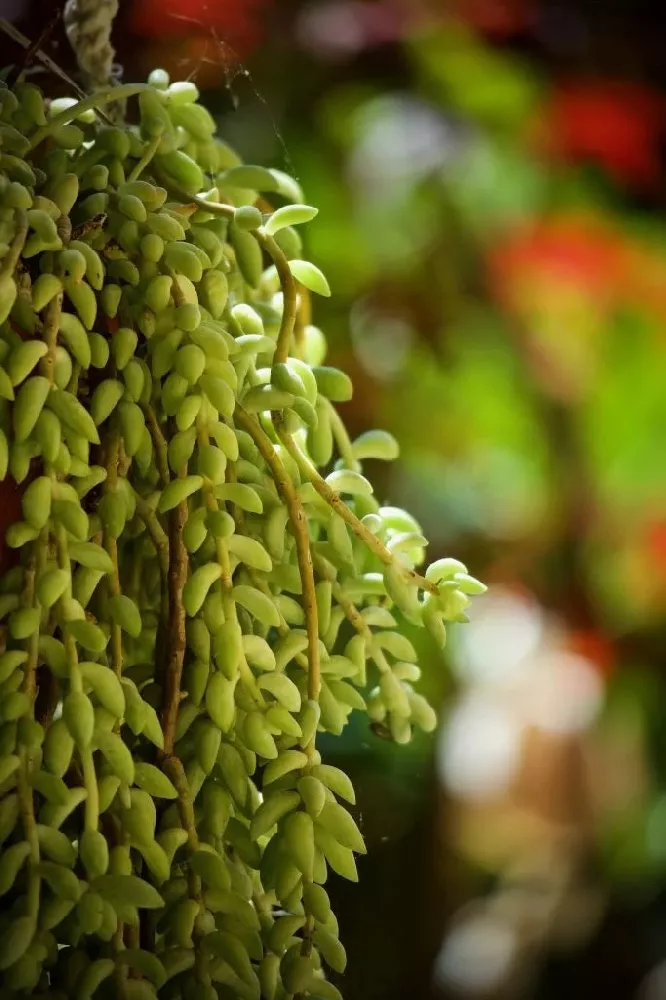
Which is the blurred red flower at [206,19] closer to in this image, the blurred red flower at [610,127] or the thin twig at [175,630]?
the blurred red flower at [610,127]

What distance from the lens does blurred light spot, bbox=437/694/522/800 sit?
97cm

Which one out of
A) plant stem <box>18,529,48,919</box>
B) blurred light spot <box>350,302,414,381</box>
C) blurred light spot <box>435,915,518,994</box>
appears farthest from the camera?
blurred light spot <box>350,302,414,381</box>

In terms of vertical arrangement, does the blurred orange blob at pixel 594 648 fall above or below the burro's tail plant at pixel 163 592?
below

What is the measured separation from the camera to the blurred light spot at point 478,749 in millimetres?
972

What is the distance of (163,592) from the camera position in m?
0.58

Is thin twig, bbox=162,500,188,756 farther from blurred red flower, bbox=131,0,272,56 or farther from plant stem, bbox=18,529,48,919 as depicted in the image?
blurred red flower, bbox=131,0,272,56

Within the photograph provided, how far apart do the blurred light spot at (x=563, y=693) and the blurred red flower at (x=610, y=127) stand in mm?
524

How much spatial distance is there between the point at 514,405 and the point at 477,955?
1.84ft

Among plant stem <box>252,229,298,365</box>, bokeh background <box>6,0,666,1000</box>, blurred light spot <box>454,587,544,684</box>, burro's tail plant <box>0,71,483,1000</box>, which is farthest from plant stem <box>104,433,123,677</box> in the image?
blurred light spot <box>454,587,544,684</box>

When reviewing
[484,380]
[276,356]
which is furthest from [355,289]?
[276,356]

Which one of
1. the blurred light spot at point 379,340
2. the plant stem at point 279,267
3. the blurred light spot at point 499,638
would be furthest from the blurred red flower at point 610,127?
the plant stem at point 279,267

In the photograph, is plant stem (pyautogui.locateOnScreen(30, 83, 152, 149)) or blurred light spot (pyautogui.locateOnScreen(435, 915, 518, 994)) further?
blurred light spot (pyautogui.locateOnScreen(435, 915, 518, 994))

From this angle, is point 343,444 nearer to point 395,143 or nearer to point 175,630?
point 175,630

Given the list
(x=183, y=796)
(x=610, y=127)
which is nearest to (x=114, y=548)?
(x=183, y=796)
